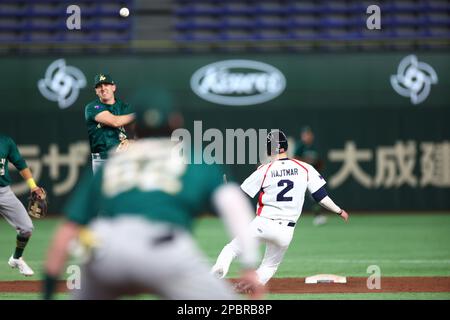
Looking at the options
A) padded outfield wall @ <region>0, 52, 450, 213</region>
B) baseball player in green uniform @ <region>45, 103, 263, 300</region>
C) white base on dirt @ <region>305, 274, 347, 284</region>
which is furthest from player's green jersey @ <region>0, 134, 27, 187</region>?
padded outfield wall @ <region>0, 52, 450, 213</region>

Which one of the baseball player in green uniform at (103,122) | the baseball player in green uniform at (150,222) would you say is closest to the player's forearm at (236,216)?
the baseball player in green uniform at (150,222)

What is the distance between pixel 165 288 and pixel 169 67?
18.8m

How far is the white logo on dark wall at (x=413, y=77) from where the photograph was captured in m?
23.2

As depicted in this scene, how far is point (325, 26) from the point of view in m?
25.2

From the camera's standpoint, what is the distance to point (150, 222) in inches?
191

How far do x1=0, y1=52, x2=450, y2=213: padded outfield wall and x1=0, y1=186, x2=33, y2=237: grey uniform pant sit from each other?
35.3 feet

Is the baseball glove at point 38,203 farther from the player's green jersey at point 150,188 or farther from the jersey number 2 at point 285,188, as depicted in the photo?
the player's green jersey at point 150,188

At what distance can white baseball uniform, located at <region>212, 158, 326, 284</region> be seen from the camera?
10.3 m

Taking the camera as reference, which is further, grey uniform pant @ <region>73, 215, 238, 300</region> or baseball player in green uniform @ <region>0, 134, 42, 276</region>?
baseball player in green uniform @ <region>0, 134, 42, 276</region>

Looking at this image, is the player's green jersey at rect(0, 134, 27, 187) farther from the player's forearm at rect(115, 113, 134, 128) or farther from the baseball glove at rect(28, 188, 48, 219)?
the player's forearm at rect(115, 113, 134, 128)

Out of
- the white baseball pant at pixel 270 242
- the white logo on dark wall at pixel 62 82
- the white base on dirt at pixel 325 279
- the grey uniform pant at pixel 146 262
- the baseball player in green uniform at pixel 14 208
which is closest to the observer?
the grey uniform pant at pixel 146 262

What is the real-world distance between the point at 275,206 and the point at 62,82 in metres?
13.6
